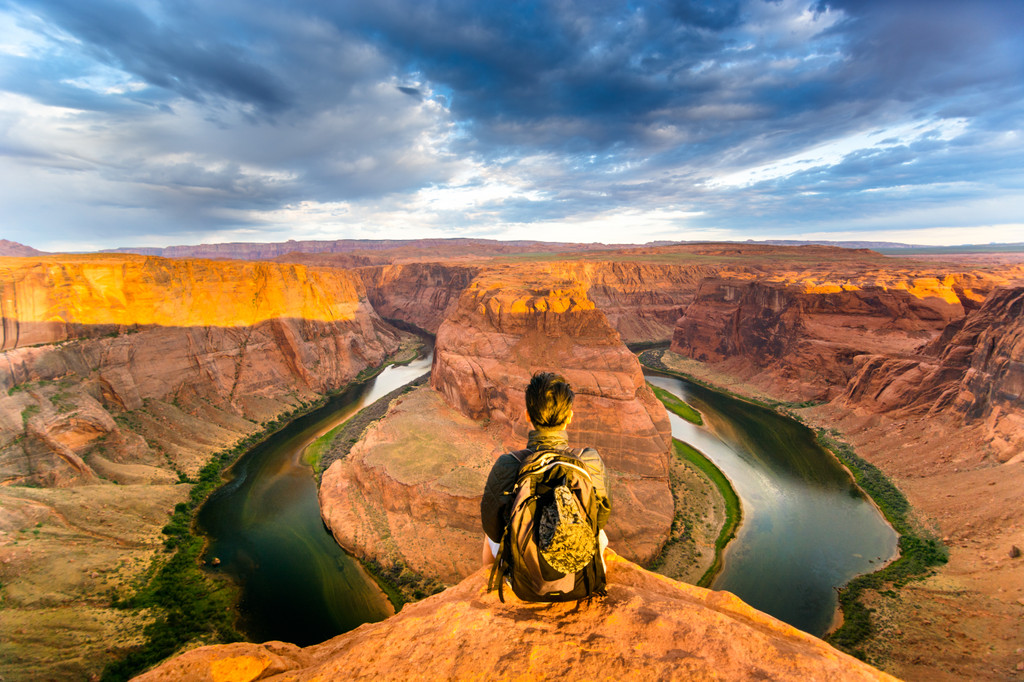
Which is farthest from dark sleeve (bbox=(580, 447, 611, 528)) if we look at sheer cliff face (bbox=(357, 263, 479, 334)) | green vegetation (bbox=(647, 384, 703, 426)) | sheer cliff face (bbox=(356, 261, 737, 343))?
sheer cliff face (bbox=(357, 263, 479, 334))

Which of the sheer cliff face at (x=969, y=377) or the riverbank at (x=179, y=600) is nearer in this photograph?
the riverbank at (x=179, y=600)

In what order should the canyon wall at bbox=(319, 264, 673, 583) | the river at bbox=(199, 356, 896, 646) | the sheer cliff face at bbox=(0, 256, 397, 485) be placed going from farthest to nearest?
the sheer cliff face at bbox=(0, 256, 397, 485) → the canyon wall at bbox=(319, 264, 673, 583) → the river at bbox=(199, 356, 896, 646)

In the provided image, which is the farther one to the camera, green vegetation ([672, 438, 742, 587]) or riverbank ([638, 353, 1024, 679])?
green vegetation ([672, 438, 742, 587])

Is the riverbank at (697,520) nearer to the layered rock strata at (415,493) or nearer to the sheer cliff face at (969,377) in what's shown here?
the layered rock strata at (415,493)

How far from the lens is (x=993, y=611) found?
51.4 ft

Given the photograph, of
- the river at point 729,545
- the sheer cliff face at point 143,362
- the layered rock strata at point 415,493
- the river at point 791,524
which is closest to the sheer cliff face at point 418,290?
the sheer cliff face at point 143,362

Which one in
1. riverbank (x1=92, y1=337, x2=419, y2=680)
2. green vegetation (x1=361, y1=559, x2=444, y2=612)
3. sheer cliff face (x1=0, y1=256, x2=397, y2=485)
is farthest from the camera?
sheer cliff face (x1=0, y1=256, x2=397, y2=485)

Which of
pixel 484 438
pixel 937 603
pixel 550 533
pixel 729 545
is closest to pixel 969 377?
pixel 937 603

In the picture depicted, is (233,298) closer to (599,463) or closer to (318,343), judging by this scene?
(318,343)

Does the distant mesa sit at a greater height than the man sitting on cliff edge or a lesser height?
greater

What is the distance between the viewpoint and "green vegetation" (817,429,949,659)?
55.2 feet

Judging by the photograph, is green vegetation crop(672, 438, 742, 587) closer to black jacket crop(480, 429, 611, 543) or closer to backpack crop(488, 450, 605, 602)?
backpack crop(488, 450, 605, 602)

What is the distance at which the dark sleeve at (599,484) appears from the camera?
3.60m

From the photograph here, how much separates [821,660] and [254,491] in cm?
3205
